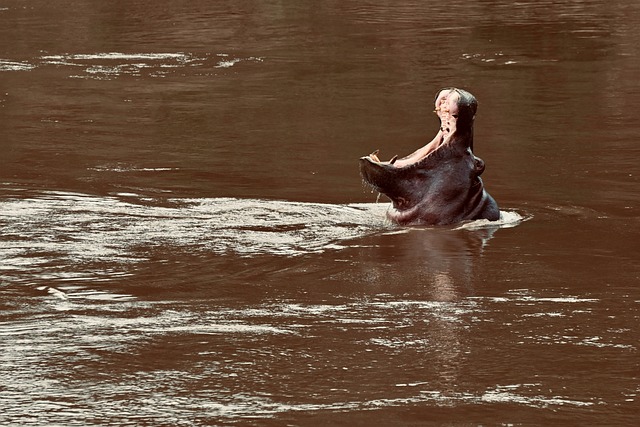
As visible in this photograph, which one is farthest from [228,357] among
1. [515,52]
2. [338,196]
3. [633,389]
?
[515,52]

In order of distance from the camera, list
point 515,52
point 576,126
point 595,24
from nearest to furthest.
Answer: point 576,126
point 515,52
point 595,24

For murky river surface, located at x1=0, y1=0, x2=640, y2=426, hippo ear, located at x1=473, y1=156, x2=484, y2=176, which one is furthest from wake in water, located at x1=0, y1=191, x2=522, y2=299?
hippo ear, located at x1=473, y1=156, x2=484, y2=176

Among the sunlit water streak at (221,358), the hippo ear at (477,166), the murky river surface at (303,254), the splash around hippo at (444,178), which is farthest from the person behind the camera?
the hippo ear at (477,166)

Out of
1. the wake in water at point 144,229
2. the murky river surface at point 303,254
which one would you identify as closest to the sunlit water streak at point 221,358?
the murky river surface at point 303,254

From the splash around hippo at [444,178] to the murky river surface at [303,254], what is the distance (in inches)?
8.6

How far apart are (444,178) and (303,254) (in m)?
1.27

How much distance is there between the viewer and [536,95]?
1489cm

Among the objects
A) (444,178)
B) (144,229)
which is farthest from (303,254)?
(444,178)

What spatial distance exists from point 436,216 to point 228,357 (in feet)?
10.2

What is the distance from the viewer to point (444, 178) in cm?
879

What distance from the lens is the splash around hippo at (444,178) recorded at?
8.72 m

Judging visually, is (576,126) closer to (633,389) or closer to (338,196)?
(338,196)

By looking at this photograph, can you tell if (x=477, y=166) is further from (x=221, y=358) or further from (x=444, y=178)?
(x=221, y=358)

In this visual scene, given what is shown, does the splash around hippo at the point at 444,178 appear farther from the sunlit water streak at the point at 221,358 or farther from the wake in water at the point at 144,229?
the sunlit water streak at the point at 221,358
